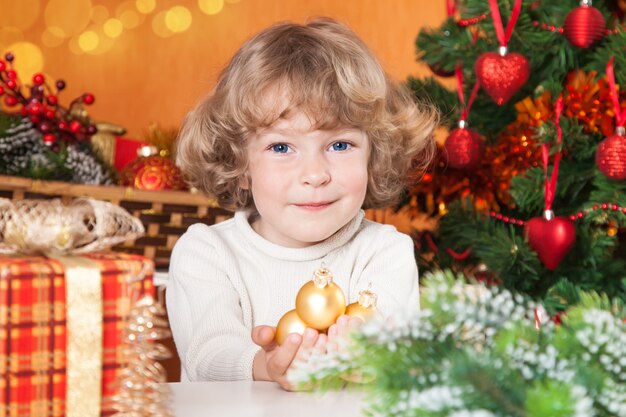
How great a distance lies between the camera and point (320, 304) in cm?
71

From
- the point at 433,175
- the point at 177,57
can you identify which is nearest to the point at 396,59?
the point at 177,57

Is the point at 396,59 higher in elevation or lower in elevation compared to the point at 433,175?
higher

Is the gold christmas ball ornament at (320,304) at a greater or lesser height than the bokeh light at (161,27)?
lesser

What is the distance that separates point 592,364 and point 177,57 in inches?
122

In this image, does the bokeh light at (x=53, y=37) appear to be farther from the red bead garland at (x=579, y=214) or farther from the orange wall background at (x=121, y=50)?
the red bead garland at (x=579, y=214)

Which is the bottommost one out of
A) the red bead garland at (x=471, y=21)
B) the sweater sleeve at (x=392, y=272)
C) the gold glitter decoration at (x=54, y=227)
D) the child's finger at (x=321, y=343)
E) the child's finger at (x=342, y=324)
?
the sweater sleeve at (x=392, y=272)

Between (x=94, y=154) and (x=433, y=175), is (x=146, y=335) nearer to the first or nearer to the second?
(x=433, y=175)

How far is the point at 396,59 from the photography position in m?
2.86

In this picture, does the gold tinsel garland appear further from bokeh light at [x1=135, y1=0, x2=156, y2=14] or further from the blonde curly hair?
bokeh light at [x1=135, y1=0, x2=156, y2=14]

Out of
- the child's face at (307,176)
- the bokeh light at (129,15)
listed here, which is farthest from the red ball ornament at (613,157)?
the bokeh light at (129,15)

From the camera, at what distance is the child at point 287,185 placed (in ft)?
3.16

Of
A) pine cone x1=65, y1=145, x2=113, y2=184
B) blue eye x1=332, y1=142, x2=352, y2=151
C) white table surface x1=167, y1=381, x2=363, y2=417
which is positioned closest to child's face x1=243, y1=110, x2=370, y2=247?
blue eye x1=332, y1=142, x2=352, y2=151

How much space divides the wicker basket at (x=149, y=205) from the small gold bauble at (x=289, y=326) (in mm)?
796

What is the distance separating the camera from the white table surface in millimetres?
566
